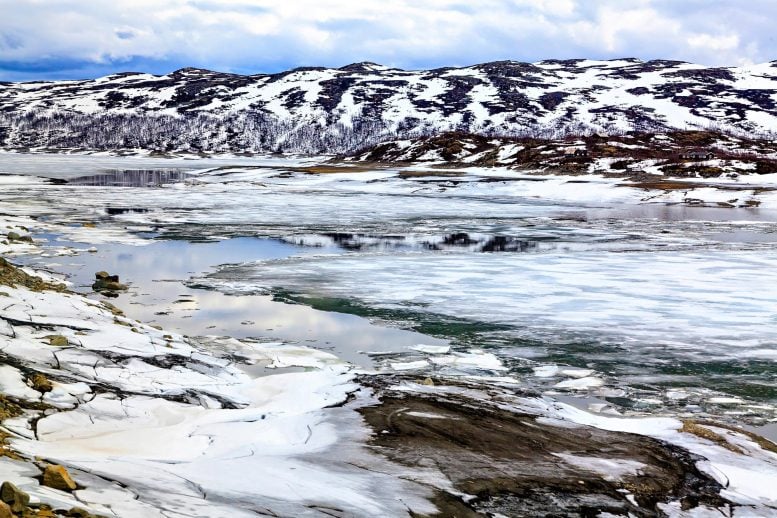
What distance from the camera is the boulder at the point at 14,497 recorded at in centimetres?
393

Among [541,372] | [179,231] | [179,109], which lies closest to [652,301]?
[541,372]

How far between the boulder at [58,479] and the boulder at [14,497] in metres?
0.46

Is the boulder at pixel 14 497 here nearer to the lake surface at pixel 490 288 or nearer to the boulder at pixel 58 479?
the boulder at pixel 58 479

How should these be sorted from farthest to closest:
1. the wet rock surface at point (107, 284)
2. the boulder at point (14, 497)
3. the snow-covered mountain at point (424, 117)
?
1. the snow-covered mountain at point (424, 117)
2. the wet rock surface at point (107, 284)
3. the boulder at point (14, 497)

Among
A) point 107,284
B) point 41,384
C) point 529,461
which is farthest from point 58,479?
point 107,284

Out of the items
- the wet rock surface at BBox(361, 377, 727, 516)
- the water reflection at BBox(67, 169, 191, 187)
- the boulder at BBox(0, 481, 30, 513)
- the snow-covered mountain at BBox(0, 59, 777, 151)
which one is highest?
the snow-covered mountain at BBox(0, 59, 777, 151)

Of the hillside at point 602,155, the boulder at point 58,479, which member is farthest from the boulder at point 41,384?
the hillside at point 602,155

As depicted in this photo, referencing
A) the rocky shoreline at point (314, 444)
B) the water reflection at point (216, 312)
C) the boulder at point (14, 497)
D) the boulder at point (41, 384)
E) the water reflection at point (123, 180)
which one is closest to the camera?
the boulder at point (14, 497)

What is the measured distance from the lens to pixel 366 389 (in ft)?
26.7

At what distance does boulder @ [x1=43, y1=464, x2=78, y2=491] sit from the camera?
4.49 metres

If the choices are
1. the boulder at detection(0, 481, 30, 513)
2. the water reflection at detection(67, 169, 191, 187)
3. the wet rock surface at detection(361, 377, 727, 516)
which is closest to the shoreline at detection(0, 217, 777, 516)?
the wet rock surface at detection(361, 377, 727, 516)

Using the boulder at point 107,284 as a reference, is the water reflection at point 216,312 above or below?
below

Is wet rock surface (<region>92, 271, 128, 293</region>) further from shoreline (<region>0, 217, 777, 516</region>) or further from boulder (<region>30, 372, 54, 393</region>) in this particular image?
boulder (<region>30, 372, 54, 393</region>)

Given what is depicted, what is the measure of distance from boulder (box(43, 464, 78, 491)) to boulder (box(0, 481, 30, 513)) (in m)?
0.46
